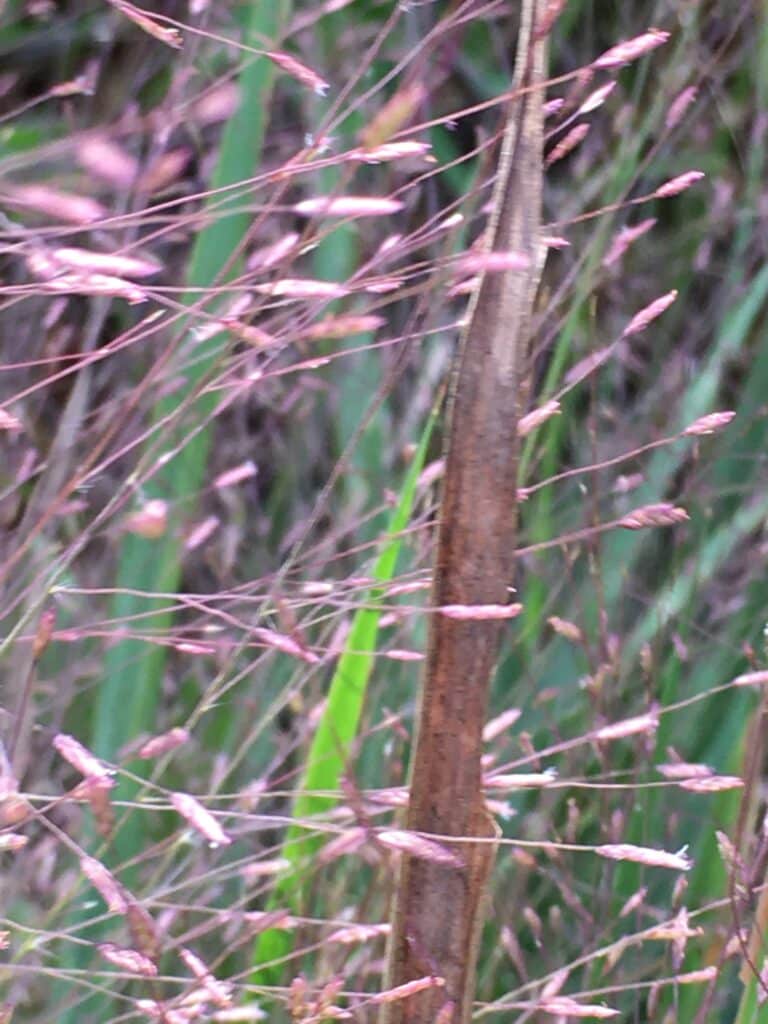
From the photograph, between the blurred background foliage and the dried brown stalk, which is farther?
the blurred background foliage

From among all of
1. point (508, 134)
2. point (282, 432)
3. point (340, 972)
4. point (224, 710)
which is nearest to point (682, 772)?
point (340, 972)

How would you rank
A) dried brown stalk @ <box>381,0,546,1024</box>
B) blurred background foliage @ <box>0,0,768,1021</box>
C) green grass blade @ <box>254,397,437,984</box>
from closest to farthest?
dried brown stalk @ <box>381,0,546,1024</box> < blurred background foliage @ <box>0,0,768,1021</box> < green grass blade @ <box>254,397,437,984</box>

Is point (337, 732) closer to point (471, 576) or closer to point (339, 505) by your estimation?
point (471, 576)

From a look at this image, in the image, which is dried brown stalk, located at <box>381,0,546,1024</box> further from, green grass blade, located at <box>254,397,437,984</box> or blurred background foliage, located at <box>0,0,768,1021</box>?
green grass blade, located at <box>254,397,437,984</box>

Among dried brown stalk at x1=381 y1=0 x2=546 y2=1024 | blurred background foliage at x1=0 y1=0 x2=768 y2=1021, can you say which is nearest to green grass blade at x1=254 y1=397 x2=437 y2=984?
blurred background foliage at x1=0 y1=0 x2=768 y2=1021

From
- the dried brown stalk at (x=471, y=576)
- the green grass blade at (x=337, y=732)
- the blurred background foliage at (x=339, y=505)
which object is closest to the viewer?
the dried brown stalk at (x=471, y=576)

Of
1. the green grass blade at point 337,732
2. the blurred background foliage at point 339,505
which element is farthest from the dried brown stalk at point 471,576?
the green grass blade at point 337,732

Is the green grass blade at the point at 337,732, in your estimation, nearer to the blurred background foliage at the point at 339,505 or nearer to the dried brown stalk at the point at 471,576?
the blurred background foliage at the point at 339,505

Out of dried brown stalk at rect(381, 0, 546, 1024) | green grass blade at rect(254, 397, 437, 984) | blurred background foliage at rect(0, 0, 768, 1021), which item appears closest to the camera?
dried brown stalk at rect(381, 0, 546, 1024)

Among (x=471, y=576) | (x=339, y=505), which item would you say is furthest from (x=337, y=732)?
(x=339, y=505)
